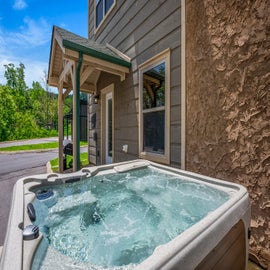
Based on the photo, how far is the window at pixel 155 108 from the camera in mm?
2656

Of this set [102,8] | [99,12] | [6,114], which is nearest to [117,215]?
[102,8]

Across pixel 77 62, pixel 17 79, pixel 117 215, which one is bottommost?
pixel 117 215

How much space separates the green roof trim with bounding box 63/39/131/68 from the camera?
Result: 2797 millimetres

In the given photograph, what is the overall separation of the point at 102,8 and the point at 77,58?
3157mm

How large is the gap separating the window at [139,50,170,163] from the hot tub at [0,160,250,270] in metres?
0.63

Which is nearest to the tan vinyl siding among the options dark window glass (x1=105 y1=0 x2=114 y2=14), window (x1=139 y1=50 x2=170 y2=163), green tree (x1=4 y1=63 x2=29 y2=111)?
window (x1=139 y1=50 x2=170 y2=163)

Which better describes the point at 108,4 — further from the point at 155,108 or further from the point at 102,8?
the point at 155,108

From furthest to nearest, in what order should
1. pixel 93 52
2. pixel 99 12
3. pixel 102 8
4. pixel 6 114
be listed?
1. pixel 6 114
2. pixel 99 12
3. pixel 102 8
4. pixel 93 52

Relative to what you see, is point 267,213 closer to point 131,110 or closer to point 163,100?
point 163,100

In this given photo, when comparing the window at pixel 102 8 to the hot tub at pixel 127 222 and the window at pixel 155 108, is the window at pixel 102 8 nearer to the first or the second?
the window at pixel 155 108

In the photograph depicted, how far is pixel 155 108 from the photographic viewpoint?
2.94 m

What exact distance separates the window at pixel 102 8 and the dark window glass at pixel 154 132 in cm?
344

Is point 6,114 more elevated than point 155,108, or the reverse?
point 6,114

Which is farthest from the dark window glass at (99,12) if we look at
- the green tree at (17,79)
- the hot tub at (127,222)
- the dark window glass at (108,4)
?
the green tree at (17,79)
